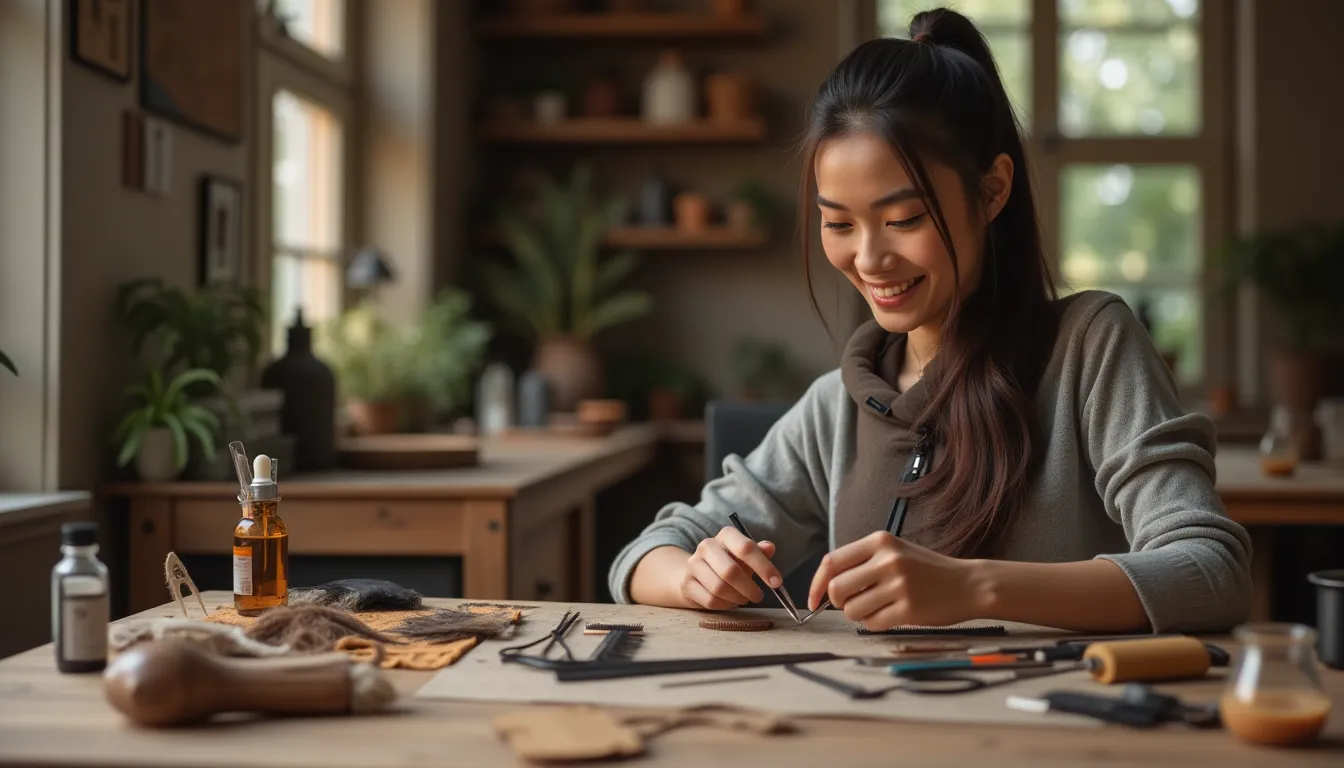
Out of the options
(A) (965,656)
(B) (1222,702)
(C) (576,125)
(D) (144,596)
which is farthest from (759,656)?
(C) (576,125)

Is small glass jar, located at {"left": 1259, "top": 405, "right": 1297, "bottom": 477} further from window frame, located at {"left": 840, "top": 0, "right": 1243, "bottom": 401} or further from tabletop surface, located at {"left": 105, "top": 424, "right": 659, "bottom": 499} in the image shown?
tabletop surface, located at {"left": 105, "top": 424, "right": 659, "bottom": 499}

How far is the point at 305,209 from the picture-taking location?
412cm

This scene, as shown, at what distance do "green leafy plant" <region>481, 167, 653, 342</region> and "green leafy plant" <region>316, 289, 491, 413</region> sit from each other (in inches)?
29.2

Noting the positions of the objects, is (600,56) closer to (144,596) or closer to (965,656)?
(144,596)

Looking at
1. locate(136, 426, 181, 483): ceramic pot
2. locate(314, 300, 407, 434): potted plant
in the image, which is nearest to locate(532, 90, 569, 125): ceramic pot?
locate(314, 300, 407, 434): potted plant

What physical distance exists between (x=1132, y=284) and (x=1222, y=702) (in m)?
4.65

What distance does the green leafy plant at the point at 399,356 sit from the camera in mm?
3941

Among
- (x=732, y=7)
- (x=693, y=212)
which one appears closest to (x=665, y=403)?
(x=693, y=212)

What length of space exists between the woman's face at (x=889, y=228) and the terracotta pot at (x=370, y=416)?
98.3 inches

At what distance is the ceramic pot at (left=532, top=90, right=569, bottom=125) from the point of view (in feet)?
17.0

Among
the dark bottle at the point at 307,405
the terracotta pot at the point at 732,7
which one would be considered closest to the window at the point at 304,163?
the dark bottle at the point at 307,405

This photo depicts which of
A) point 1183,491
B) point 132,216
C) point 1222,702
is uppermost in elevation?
point 132,216

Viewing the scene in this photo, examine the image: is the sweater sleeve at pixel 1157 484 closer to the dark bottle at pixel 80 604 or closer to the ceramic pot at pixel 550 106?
the dark bottle at pixel 80 604

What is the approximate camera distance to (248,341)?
281cm
